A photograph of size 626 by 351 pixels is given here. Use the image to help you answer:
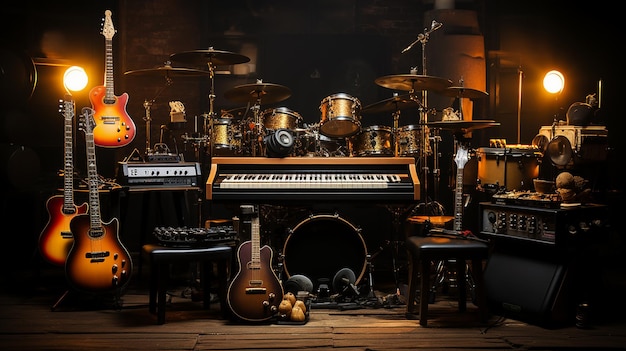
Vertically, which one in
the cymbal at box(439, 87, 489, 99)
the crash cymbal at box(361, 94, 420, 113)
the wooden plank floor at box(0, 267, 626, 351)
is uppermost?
the cymbal at box(439, 87, 489, 99)

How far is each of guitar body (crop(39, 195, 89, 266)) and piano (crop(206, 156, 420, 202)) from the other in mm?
1248

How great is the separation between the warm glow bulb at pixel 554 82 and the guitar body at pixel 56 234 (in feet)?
16.2

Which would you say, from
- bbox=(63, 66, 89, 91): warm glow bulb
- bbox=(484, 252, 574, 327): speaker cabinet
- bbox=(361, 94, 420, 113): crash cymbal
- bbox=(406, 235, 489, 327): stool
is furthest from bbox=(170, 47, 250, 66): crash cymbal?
bbox=(484, 252, 574, 327): speaker cabinet

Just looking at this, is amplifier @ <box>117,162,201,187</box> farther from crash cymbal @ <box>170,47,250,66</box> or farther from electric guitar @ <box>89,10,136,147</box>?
crash cymbal @ <box>170,47,250,66</box>

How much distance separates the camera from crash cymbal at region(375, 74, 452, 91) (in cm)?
600

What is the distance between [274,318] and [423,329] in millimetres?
1076

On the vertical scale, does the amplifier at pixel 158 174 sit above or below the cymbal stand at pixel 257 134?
below

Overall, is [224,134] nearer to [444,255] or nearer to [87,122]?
[87,122]

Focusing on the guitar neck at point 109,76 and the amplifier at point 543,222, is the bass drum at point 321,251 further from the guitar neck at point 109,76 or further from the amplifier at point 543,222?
the guitar neck at point 109,76

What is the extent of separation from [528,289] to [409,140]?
1.78 metres

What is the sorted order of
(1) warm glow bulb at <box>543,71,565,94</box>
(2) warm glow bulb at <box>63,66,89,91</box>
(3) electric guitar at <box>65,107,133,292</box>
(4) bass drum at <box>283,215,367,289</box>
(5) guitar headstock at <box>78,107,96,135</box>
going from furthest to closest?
(1) warm glow bulb at <box>543,71,565,94</box> < (2) warm glow bulb at <box>63,66,89,91</box> < (4) bass drum at <box>283,215,367,289</box> < (5) guitar headstock at <box>78,107,96,135</box> < (3) electric guitar at <box>65,107,133,292</box>

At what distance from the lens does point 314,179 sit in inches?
222

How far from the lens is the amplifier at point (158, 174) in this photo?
6137 millimetres

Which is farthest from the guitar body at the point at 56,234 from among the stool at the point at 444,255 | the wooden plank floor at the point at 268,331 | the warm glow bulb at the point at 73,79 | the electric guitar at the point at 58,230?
the stool at the point at 444,255
